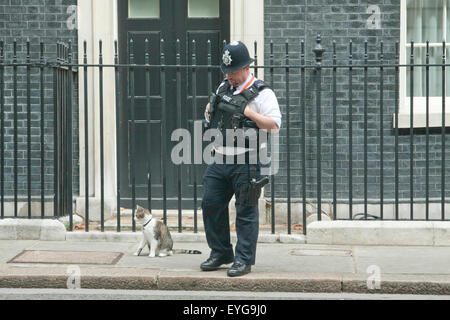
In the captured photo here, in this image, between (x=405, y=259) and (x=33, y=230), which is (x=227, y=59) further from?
(x=33, y=230)

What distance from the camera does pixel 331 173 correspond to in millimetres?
10367

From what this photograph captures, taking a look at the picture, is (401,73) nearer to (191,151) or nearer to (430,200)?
(430,200)

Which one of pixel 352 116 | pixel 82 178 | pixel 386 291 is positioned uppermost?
pixel 352 116

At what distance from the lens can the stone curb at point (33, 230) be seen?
9.44m

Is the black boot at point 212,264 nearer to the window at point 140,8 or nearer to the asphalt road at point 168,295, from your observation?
the asphalt road at point 168,295

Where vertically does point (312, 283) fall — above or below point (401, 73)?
below

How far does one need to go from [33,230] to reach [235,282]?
9.56 feet

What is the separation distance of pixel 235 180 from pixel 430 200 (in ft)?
11.7

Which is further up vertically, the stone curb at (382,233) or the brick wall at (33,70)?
the brick wall at (33,70)

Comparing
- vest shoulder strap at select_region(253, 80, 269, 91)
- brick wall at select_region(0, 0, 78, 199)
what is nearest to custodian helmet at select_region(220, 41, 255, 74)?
vest shoulder strap at select_region(253, 80, 269, 91)

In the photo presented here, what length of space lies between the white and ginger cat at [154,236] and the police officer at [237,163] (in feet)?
2.69

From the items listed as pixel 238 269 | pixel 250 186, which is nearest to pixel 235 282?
pixel 238 269

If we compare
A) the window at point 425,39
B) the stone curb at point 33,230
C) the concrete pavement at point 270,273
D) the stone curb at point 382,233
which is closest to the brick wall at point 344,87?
the window at point 425,39

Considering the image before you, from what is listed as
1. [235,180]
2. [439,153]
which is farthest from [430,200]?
[235,180]
